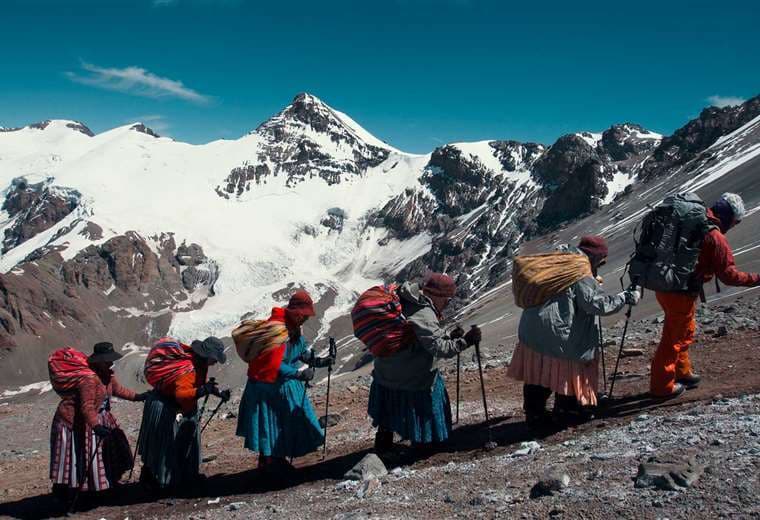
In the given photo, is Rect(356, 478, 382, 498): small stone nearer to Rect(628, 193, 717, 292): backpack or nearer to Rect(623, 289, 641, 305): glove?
Rect(623, 289, 641, 305): glove

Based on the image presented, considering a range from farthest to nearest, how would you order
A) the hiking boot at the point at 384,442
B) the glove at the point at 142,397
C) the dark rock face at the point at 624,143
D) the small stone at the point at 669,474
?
1. the dark rock face at the point at 624,143
2. the glove at the point at 142,397
3. the hiking boot at the point at 384,442
4. the small stone at the point at 669,474

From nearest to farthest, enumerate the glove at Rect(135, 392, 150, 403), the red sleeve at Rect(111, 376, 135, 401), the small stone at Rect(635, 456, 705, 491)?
the small stone at Rect(635, 456, 705, 491) < the glove at Rect(135, 392, 150, 403) < the red sleeve at Rect(111, 376, 135, 401)

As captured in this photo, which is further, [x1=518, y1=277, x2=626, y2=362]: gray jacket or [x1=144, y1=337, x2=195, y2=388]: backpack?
[x1=144, y1=337, x2=195, y2=388]: backpack

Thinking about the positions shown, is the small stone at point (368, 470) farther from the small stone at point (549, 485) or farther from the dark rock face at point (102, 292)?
the dark rock face at point (102, 292)

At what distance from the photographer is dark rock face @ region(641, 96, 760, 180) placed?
100812 mm

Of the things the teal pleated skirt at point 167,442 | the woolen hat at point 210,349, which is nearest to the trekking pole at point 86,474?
the teal pleated skirt at point 167,442

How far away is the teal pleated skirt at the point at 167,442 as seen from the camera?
304 inches

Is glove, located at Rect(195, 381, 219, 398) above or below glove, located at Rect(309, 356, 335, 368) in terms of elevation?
below

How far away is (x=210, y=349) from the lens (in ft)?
25.0

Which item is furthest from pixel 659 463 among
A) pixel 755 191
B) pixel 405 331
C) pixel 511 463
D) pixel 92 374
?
pixel 755 191

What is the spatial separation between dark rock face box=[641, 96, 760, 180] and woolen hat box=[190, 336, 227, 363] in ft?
327

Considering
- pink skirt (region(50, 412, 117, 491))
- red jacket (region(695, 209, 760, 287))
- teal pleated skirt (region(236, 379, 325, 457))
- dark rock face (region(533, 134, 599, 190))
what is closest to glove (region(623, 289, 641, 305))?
red jacket (region(695, 209, 760, 287))

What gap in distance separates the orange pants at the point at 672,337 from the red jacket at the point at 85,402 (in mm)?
6544

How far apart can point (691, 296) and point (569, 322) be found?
1.54 m
